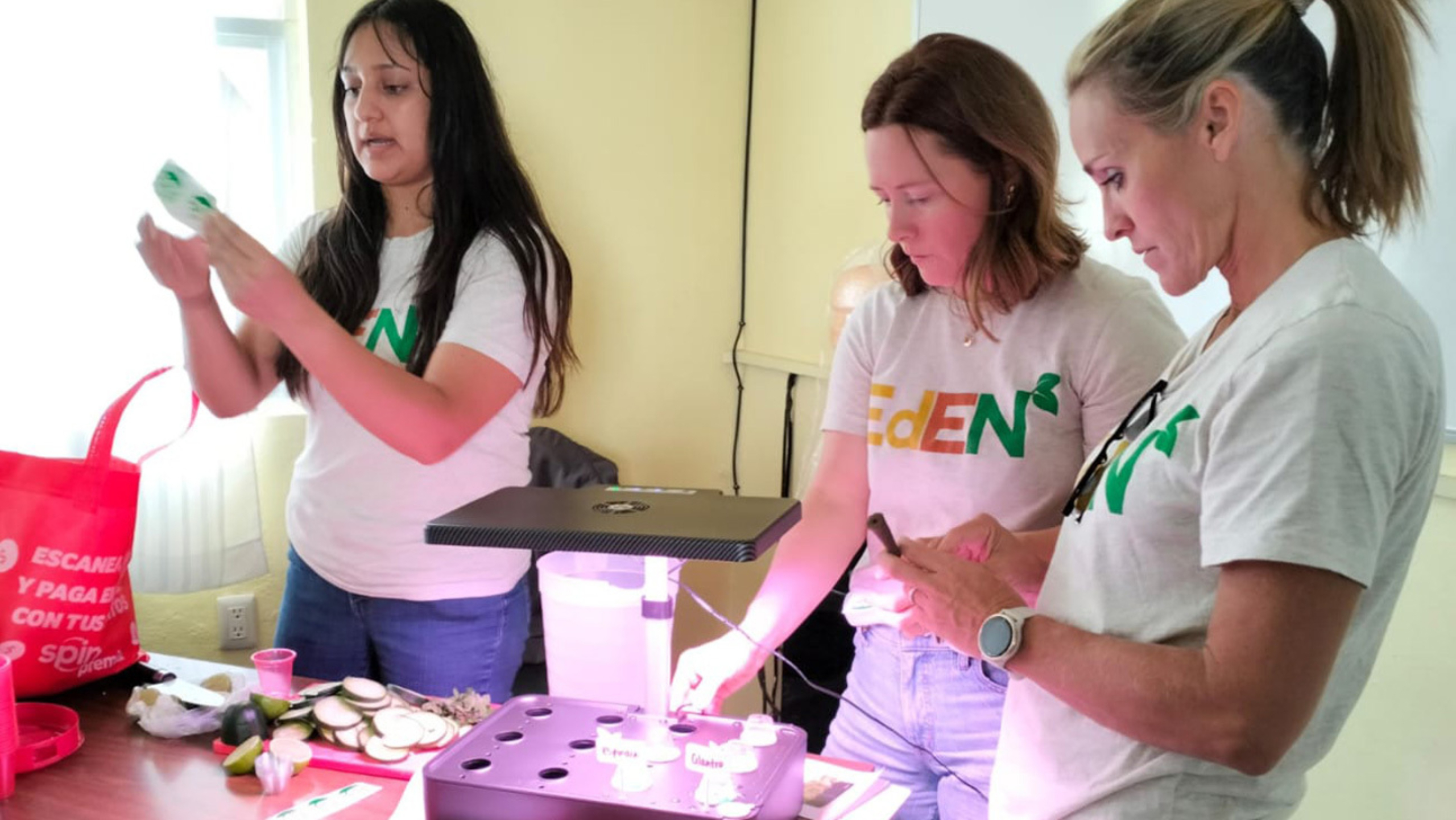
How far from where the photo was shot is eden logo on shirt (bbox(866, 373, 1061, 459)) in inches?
52.1

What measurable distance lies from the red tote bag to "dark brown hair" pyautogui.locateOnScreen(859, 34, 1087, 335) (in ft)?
3.18

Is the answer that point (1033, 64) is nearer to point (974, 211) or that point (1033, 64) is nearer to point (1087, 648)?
point (974, 211)

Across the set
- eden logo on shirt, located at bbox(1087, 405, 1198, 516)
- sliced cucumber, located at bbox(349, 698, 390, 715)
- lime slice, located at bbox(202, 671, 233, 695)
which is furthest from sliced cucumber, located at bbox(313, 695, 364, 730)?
eden logo on shirt, located at bbox(1087, 405, 1198, 516)

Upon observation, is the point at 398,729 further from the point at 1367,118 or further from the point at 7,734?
the point at 1367,118

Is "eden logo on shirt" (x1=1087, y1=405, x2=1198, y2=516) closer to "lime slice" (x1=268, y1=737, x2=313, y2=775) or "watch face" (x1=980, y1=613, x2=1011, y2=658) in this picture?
"watch face" (x1=980, y1=613, x2=1011, y2=658)

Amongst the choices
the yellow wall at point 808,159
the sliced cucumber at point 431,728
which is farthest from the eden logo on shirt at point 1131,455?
the yellow wall at point 808,159

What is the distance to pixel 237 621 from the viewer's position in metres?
2.78

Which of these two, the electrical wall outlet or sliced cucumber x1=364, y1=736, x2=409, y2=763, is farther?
the electrical wall outlet

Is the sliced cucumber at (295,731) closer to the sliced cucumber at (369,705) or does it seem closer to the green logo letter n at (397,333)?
the sliced cucumber at (369,705)

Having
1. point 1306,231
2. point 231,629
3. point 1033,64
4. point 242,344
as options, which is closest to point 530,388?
point 242,344

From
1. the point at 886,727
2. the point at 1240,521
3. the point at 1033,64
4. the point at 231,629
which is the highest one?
the point at 1033,64

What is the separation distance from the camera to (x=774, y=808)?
1044mm

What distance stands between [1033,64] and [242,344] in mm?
1542

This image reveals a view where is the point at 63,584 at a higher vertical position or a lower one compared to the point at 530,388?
lower
